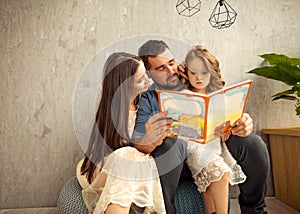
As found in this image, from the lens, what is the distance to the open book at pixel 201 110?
1.16 metres

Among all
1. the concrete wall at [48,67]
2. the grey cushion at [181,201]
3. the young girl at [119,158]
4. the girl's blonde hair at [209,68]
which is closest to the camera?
the young girl at [119,158]

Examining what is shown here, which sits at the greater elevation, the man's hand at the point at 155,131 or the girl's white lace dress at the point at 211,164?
the man's hand at the point at 155,131

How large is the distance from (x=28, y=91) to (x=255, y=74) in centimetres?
139

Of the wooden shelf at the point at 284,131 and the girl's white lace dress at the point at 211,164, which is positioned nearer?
the girl's white lace dress at the point at 211,164

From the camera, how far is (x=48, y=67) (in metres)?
2.04

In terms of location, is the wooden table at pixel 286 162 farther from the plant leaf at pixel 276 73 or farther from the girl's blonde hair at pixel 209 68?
the girl's blonde hair at pixel 209 68

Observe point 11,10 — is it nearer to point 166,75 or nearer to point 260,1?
point 166,75

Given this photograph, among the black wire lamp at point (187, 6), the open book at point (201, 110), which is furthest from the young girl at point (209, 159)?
the black wire lamp at point (187, 6)

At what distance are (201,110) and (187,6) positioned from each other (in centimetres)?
113

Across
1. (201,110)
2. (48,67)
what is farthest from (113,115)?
(48,67)

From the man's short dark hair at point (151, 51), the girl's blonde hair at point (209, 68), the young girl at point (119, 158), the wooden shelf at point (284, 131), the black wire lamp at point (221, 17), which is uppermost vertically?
the black wire lamp at point (221, 17)

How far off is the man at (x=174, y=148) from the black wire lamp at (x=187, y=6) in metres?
0.44

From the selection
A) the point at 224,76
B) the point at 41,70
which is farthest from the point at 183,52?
the point at 41,70

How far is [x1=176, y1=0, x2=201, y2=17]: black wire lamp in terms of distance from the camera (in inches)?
82.6
